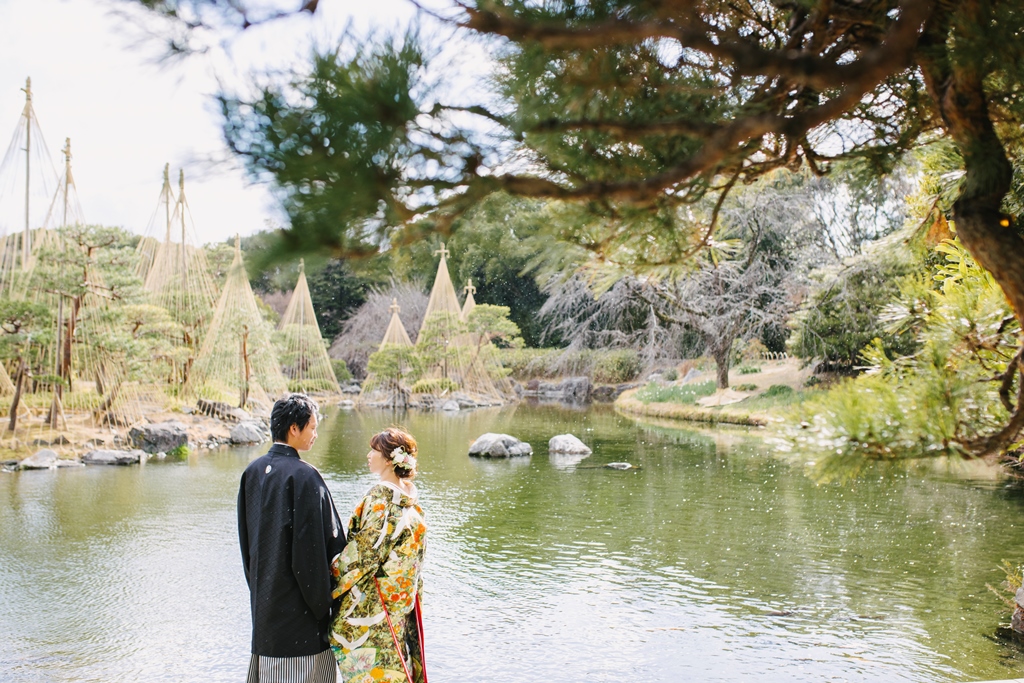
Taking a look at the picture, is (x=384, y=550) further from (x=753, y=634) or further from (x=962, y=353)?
(x=753, y=634)

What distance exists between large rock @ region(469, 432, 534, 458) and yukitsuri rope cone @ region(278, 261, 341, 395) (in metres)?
9.29

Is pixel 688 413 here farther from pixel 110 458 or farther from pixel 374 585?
pixel 374 585

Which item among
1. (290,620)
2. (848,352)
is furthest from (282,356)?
(290,620)

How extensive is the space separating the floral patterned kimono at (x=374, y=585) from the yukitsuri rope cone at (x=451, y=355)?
1541cm

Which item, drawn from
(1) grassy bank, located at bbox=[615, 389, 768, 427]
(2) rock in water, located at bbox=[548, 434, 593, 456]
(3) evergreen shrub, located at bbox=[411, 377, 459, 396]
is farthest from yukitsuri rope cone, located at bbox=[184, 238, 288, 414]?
(1) grassy bank, located at bbox=[615, 389, 768, 427]

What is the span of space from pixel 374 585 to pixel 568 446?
25.1ft

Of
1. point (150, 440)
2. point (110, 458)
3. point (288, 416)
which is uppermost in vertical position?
point (288, 416)

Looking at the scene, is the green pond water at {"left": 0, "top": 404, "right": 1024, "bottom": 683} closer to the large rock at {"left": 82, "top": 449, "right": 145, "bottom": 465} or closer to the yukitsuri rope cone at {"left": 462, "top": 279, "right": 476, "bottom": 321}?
the large rock at {"left": 82, "top": 449, "right": 145, "bottom": 465}

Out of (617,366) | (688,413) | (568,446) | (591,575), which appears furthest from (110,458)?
(617,366)

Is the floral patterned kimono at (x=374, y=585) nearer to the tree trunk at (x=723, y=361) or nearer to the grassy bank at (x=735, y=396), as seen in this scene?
the grassy bank at (x=735, y=396)

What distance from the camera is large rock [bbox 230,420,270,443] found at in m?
10.3

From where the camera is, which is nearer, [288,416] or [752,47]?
[752,47]

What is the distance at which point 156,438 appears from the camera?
9227mm

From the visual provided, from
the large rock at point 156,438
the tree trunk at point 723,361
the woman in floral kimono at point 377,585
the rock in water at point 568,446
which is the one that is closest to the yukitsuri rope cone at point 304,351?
the large rock at point 156,438
